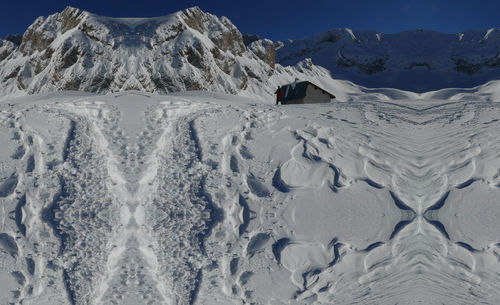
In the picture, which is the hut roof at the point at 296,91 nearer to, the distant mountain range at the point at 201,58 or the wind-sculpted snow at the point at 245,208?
the distant mountain range at the point at 201,58

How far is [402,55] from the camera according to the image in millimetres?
146875

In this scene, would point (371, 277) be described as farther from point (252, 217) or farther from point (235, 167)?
point (235, 167)

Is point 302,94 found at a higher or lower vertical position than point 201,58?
lower

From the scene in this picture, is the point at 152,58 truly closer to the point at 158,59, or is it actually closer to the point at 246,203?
the point at 158,59

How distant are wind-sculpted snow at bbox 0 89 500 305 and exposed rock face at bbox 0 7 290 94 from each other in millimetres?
38480

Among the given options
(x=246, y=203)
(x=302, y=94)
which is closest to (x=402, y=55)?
(x=302, y=94)

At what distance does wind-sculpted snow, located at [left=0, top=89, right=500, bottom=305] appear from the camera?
14.0 feet

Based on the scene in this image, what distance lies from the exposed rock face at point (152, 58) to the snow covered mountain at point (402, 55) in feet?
158

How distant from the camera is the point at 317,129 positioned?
7324 millimetres

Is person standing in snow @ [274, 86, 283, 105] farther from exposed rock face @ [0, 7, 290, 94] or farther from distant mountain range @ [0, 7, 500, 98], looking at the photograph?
exposed rock face @ [0, 7, 290, 94]

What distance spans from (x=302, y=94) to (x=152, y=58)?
3246 centimetres

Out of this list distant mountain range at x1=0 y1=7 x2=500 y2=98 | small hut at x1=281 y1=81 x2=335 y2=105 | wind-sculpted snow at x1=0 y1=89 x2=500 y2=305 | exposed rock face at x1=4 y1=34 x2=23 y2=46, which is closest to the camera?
wind-sculpted snow at x1=0 y1=89 x2=500 y2=305

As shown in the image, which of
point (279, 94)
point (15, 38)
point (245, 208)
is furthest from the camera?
point (15, 38)

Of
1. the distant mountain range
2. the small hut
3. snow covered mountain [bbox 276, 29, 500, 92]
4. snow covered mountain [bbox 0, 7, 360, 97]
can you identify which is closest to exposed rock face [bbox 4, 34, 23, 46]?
snow covered mountain [bbox 0, 7, 360, 97]
